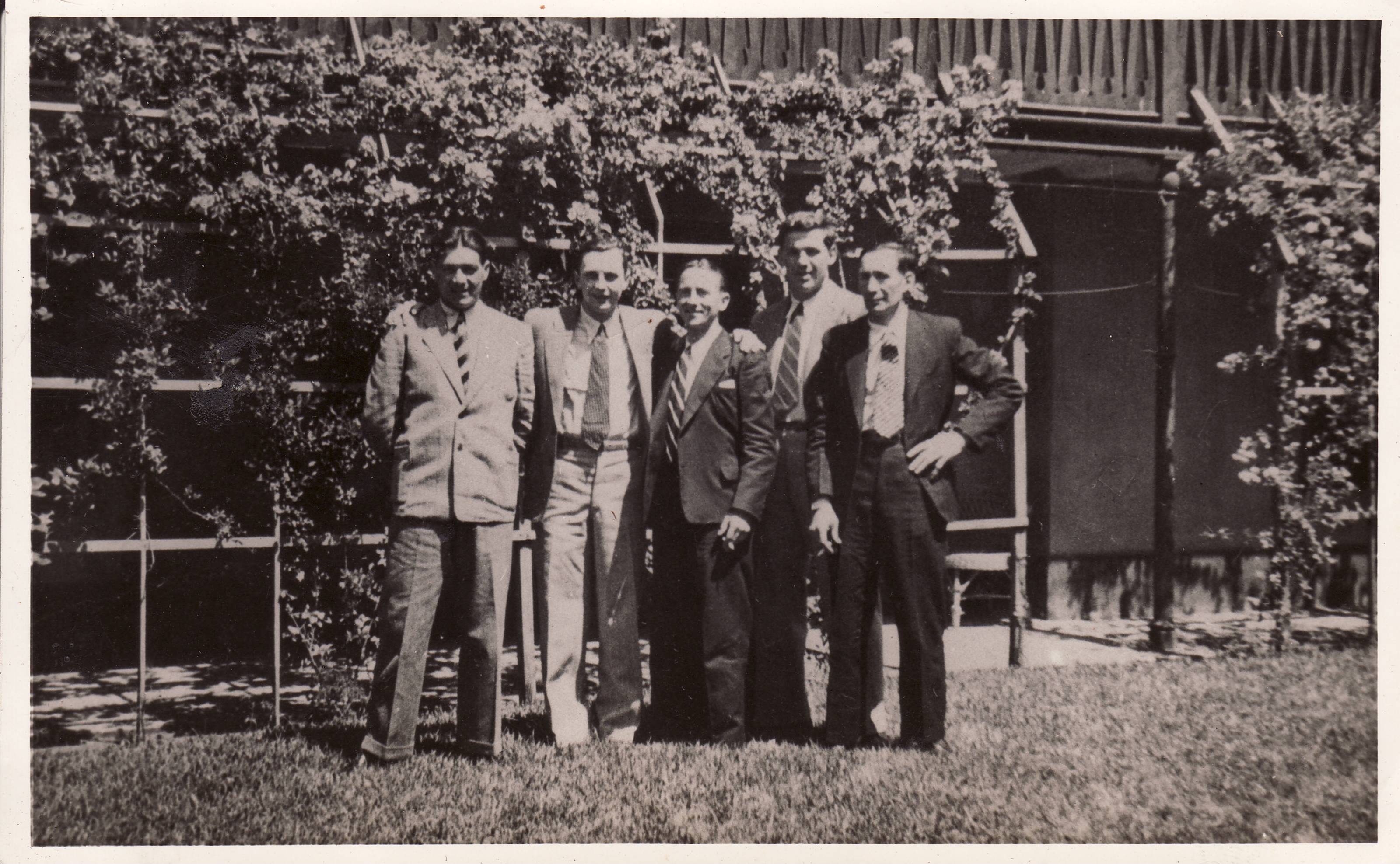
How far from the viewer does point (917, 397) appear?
12.0 feet

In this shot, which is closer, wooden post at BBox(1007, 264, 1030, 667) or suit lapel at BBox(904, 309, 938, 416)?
suit lapel at BBox(904, 309, 938, 416)

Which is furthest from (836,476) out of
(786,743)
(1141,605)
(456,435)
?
(1141,605)

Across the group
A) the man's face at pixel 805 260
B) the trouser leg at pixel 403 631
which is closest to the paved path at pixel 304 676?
the trouser leg at pixel 403 631

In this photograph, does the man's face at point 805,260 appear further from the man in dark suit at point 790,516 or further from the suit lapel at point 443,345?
the suit lapel at point 443,345

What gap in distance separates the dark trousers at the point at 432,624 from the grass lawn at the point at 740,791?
0.12m

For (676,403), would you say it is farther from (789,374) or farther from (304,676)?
(304,676)

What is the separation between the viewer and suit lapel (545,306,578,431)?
3791mm

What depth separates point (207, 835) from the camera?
3344 mm

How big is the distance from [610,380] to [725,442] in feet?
1.61

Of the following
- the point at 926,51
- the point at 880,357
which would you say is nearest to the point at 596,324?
the point at 880,357

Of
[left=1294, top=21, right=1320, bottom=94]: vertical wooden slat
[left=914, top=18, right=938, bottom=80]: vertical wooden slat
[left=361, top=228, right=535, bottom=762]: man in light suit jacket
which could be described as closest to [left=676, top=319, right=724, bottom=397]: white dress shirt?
[left=361, top=228, right=535, bottom=762]: man in light suit jacket

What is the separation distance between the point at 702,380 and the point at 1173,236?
3168mm

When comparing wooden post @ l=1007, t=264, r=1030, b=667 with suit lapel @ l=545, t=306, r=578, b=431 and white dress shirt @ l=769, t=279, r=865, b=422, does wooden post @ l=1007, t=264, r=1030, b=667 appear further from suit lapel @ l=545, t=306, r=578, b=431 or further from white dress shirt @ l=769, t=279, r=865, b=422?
suit lapel @ l=545, t=306, r=578, b=431

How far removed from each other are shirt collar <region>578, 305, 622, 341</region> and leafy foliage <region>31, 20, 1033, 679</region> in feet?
1.51
